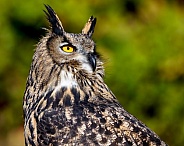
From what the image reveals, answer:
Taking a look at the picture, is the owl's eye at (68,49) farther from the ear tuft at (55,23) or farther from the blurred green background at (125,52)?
the blurred green background at (125,52)

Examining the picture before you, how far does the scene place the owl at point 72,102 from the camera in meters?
5.76

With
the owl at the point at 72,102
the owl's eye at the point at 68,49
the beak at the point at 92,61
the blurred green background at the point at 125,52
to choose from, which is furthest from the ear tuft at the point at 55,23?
the blurred green background at the point at 125,52

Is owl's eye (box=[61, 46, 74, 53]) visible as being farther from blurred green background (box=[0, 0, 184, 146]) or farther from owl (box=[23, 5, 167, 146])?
blurred green background (box=[0, 0, 184, 146])

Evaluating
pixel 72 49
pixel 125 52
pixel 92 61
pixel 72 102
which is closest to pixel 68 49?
pixel 72 49

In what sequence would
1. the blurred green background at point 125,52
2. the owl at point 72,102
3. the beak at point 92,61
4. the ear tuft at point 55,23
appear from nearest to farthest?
1. the owl at point 72,102
2. the beak at point 92,61
3. the ear tuft at point 55,23
4. the blurred green background at point 125,52

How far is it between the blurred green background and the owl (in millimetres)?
4556

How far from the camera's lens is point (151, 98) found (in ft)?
37.7

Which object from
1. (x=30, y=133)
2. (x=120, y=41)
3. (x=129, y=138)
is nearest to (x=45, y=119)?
(x=30, y=133)

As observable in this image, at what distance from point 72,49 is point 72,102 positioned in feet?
1.32

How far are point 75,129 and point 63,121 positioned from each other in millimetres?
128

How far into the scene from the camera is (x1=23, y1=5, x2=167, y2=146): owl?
18.9 feet

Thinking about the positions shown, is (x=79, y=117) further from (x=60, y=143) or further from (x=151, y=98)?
(x=151, y=98)

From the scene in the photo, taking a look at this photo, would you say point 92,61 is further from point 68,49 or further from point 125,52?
point 125,52

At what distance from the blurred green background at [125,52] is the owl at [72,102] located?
456 centimetres
